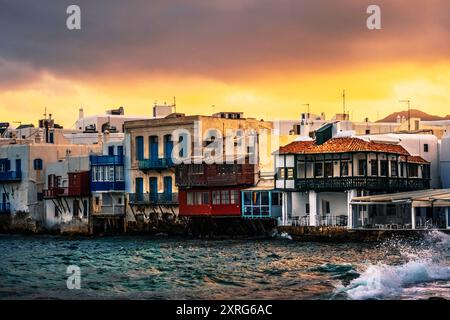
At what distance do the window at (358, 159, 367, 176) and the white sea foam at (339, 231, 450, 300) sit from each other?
15.2 meters

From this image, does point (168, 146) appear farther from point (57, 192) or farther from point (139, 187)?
point (57, 192)

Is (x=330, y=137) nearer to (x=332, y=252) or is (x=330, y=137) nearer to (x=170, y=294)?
(x=332, y=252)

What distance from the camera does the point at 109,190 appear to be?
7750cm

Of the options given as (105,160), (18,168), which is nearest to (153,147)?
(105,160)

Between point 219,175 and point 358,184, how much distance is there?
10924 millimetres

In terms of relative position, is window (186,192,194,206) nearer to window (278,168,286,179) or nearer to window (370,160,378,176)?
window (278,168,286,179)

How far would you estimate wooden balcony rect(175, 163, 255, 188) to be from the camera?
67875mm

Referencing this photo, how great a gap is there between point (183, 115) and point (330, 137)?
1666 centimetres

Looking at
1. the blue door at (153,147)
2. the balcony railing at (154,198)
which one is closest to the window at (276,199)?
the balcony railing at (154,198)

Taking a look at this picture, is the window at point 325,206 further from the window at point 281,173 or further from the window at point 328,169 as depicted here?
the window at point 281,173

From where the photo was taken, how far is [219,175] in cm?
6844

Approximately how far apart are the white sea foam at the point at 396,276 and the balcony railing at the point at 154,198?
2977 centimetres
